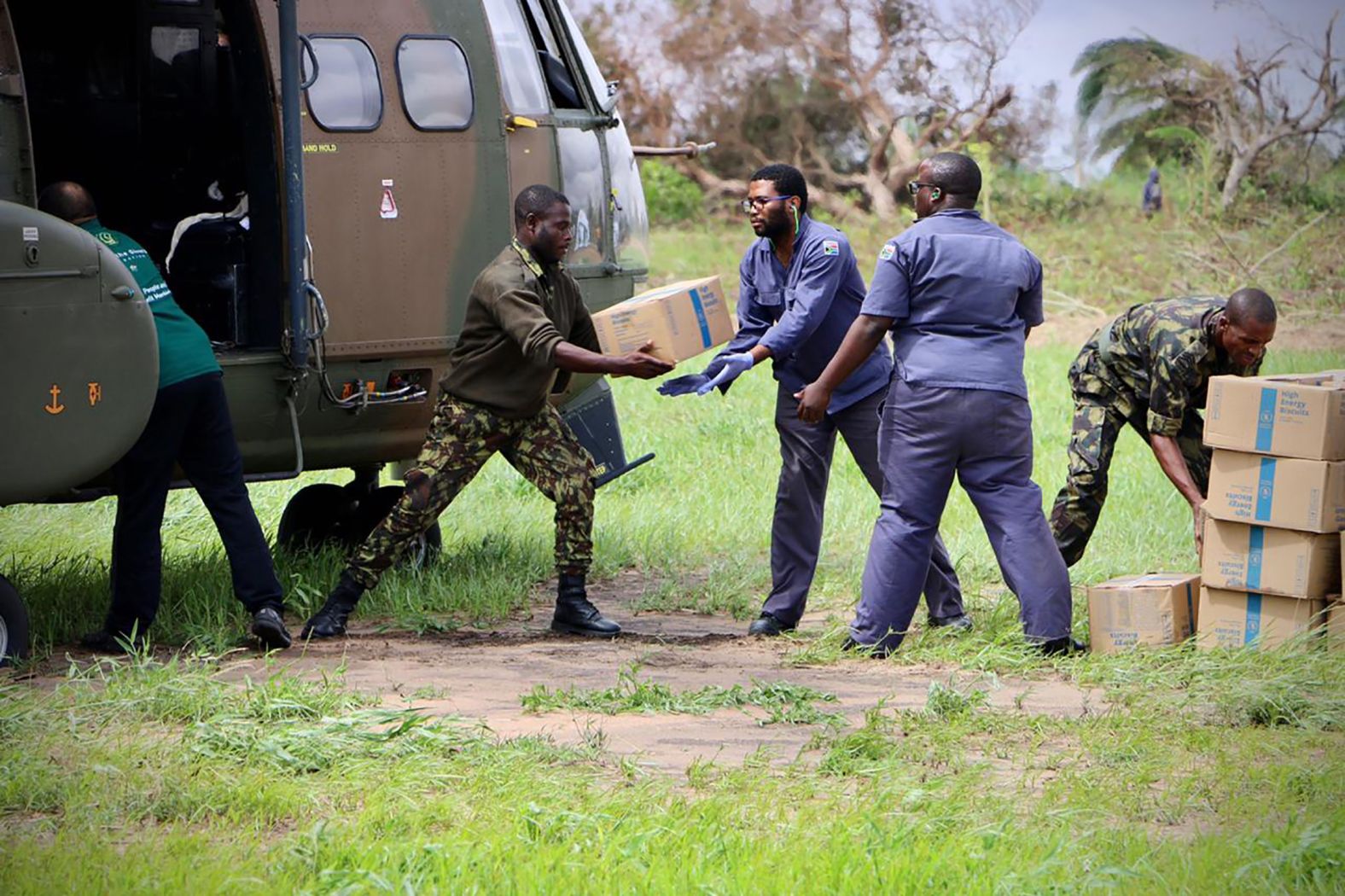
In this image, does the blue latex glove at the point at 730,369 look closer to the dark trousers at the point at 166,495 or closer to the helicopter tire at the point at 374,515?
the dark trousers at the point at 166,495

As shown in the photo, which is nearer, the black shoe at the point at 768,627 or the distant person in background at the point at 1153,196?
the black shoe at the point at 768,627

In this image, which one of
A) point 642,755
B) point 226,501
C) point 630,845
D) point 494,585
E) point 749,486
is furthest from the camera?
point 749,486

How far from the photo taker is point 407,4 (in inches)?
296

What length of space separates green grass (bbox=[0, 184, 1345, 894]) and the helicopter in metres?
0.77

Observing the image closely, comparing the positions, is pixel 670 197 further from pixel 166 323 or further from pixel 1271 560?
pixel 1271 560

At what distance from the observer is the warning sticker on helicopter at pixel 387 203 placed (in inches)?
288

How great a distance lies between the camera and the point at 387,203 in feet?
24.0

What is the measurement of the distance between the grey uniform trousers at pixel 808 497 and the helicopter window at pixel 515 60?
183 centimetres

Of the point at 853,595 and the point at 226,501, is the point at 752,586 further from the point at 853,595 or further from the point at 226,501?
the point at 226,501

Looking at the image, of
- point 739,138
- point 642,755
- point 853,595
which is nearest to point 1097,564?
point 853,595

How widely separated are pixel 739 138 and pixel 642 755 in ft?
75.1

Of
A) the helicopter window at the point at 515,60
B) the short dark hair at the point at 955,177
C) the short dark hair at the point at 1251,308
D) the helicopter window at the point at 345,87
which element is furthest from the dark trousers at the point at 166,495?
the short dark hair at the point at 1251,308

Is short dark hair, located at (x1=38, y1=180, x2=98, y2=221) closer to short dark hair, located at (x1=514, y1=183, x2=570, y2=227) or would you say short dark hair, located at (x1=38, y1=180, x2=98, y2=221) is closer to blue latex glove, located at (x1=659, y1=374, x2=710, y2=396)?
short dark hair, located at (x1=514, y1=183, x2=570, y2=227)

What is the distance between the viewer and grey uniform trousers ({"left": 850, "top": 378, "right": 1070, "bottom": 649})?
21.3 feet
